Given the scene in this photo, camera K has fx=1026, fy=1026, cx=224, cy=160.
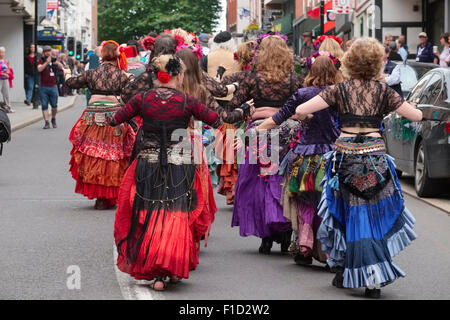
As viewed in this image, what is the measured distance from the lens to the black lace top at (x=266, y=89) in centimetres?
878

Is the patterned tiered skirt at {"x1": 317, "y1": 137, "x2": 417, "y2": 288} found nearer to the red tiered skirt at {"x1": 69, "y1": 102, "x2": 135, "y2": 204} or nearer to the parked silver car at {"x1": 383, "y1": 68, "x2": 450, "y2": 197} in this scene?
the red tiered skirt at {"x1": 69, "y1": 102, "x2": 135, "y2": 204}

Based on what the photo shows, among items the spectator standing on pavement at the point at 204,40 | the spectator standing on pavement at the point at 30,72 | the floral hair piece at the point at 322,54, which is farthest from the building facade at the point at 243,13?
the floral hair piece at the point at 322,54

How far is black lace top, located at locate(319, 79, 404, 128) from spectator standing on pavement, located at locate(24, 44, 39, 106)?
3027cm

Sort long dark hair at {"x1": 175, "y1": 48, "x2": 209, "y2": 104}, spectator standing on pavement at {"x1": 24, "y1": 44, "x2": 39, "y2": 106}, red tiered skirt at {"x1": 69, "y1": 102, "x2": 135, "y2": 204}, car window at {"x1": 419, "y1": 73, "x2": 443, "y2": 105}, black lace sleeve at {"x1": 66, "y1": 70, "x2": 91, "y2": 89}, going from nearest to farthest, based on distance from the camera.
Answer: long dark hair at {"x1": 175, "y1": 48, "x2": 209, "y2": 104} → black lace sleeve at {"x1": 66, "y1": 70, "x2": 91, "y2": 89} → red tiered skirt at {"x1": 69, "y1": 102, "x2": 135, "y2": 204} → car window at {"x1": 419, "y1": 73, "x2": 443, "y2": 105} → spectator standing on pavement at {"x1": 24, "y1": 44, "x2": 39, "y2": 106}

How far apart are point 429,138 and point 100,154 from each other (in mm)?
4014

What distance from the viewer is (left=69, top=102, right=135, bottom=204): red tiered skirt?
1175 centimetres

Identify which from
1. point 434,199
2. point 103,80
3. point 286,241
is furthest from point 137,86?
point 434,199

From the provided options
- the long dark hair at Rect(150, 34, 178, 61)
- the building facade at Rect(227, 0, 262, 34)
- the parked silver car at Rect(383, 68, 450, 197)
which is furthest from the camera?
the building facade at Rect(227, 0, 262, 34)

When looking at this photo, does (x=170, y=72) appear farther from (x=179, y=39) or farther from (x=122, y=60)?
(x=122, y=60)

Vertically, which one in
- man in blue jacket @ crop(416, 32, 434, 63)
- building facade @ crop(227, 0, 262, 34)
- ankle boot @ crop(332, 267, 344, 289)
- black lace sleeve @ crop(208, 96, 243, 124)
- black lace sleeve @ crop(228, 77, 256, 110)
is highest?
building facade @ crop(227, 0, 262, 34)

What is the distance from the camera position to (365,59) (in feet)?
22.9

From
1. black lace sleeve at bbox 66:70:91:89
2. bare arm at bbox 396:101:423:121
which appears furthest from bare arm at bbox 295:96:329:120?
black lace sleeve at bbox 66:70:91:89

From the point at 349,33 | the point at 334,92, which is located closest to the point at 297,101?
the point at 334,92

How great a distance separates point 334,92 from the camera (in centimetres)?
707
